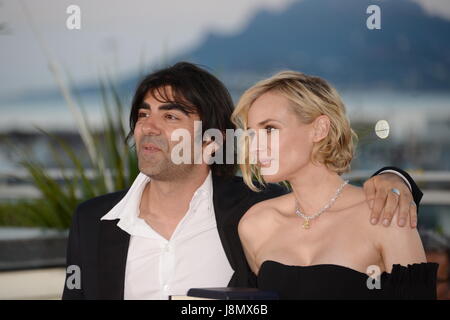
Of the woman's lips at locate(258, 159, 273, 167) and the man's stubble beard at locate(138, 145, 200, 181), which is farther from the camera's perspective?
the man's stubble beard at locate(138, 145, 200, 181)

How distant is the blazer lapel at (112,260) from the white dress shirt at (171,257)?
3 centimetres

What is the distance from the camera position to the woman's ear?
190 cm

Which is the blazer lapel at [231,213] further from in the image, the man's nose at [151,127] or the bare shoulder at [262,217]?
the man's nose at [151,127]

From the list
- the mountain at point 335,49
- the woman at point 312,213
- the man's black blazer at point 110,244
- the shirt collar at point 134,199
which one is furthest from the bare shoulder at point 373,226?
the mountain at point 335,49

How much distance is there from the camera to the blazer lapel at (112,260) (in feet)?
6.56

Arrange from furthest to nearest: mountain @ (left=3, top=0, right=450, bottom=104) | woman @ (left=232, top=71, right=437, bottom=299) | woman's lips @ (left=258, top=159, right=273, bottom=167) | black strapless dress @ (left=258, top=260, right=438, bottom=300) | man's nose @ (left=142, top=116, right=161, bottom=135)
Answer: mountain @ (left=3, top=0, right=450, bottom=104), man's nose @ (left=142, top=116, right=161, bottom=135), woman's lips @ (left=258, top=159, right=273, bottom=167), woman @ (left=232, top=71, right=437, bottom=299), black strapless dress @ (left=258, top=260, right=438, bottom=300)

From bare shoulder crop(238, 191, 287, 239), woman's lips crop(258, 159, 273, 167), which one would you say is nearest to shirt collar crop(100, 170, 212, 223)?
bare shoulder crop(238, 191, 287, 239)

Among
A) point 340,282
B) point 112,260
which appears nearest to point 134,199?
point 112,260

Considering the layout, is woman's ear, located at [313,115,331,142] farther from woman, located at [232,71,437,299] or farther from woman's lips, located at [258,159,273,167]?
woman's lips, located at [258,159,273,167]

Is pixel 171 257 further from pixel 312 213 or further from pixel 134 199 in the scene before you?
pixel 312 213

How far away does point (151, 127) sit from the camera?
2.12 m

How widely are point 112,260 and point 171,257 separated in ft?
0.55

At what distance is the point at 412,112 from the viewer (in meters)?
3.48

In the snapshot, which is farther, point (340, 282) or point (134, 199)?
point (134, 199)
